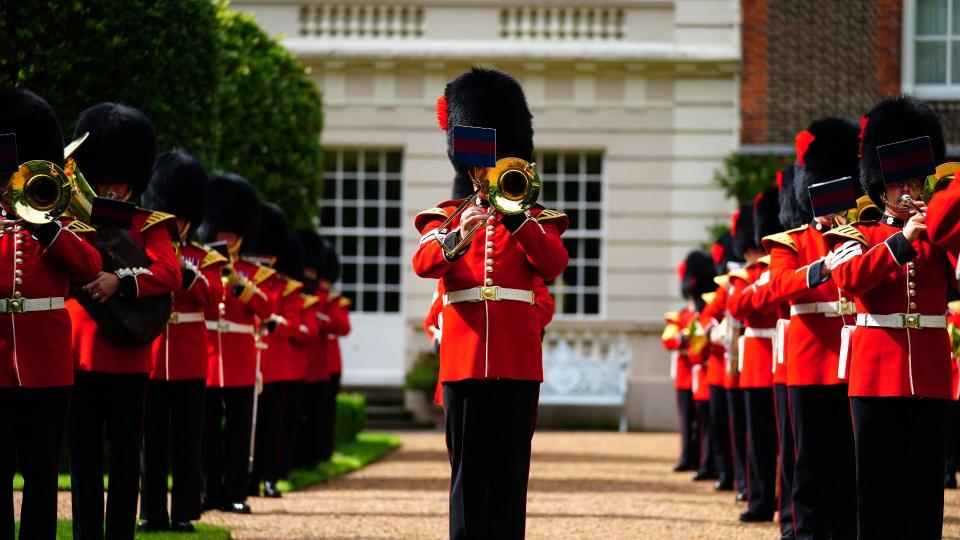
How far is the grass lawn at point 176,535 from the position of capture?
24.3 ft

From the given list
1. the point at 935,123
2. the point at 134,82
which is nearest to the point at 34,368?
the point at 935,123

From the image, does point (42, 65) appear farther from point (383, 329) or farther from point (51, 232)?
point (383, 329)

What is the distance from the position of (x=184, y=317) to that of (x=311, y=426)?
5024mm

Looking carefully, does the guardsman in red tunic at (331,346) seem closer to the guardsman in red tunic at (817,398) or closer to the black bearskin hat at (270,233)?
the black bearskin hat at (270,233)

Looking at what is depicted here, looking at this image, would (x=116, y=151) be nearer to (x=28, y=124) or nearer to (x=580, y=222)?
(x=28, y=124)

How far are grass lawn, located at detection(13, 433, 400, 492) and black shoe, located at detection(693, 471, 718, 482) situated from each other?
2.93 m

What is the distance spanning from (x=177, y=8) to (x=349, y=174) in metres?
10.1

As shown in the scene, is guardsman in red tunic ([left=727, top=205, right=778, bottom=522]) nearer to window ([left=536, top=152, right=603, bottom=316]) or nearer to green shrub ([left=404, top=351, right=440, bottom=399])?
green shrub ([left=404, top=351, right=440, bottom=399])

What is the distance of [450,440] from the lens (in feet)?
19.2

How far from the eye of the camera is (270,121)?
14031 mm

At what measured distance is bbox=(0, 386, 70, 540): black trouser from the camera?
576cm

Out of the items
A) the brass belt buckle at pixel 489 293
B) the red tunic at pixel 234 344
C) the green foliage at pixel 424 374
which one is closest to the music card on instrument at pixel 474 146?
the brass belt buckle at pixel 489 293

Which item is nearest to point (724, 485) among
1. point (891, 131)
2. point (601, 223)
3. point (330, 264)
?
point (330, 264)

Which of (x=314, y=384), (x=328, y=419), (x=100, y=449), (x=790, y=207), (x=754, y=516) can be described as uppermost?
(x=790, y=207)
